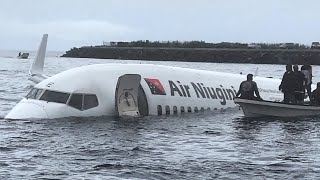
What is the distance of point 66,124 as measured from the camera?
21.4m

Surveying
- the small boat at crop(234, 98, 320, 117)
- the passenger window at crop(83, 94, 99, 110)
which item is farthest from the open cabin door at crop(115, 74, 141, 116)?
the small boat at crop(234, 98, 320, 117)

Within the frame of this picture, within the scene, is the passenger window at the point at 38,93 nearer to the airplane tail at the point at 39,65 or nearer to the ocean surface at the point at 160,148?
the ocean surface at the point at 160,148

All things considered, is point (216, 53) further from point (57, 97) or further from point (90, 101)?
point (57, 97)

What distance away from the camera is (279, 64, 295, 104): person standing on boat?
86.4 ft

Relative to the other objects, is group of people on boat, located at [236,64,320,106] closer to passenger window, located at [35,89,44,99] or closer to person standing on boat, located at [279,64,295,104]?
person standing on boat, located at [279,64,295,104]

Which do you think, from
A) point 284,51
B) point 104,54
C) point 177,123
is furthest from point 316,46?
point 177,123

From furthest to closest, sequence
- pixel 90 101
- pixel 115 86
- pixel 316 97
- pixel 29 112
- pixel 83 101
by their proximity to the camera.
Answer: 1. pixel 316 97
2. pixel 115 86
3. pixel 90 101
4. pixel 83 101
5. pixel 29 112

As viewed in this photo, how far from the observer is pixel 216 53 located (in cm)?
13738

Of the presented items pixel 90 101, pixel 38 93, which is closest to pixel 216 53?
pixel 90 101

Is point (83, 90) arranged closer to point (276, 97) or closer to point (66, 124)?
point (66, 124)

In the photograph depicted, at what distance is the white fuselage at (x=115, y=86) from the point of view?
2247 centimetres

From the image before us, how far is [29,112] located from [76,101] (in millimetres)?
1946

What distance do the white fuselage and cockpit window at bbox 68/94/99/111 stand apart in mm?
43

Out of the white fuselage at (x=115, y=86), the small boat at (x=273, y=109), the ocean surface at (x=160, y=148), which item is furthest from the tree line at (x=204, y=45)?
the ocean surface at (x=160, y=148)
